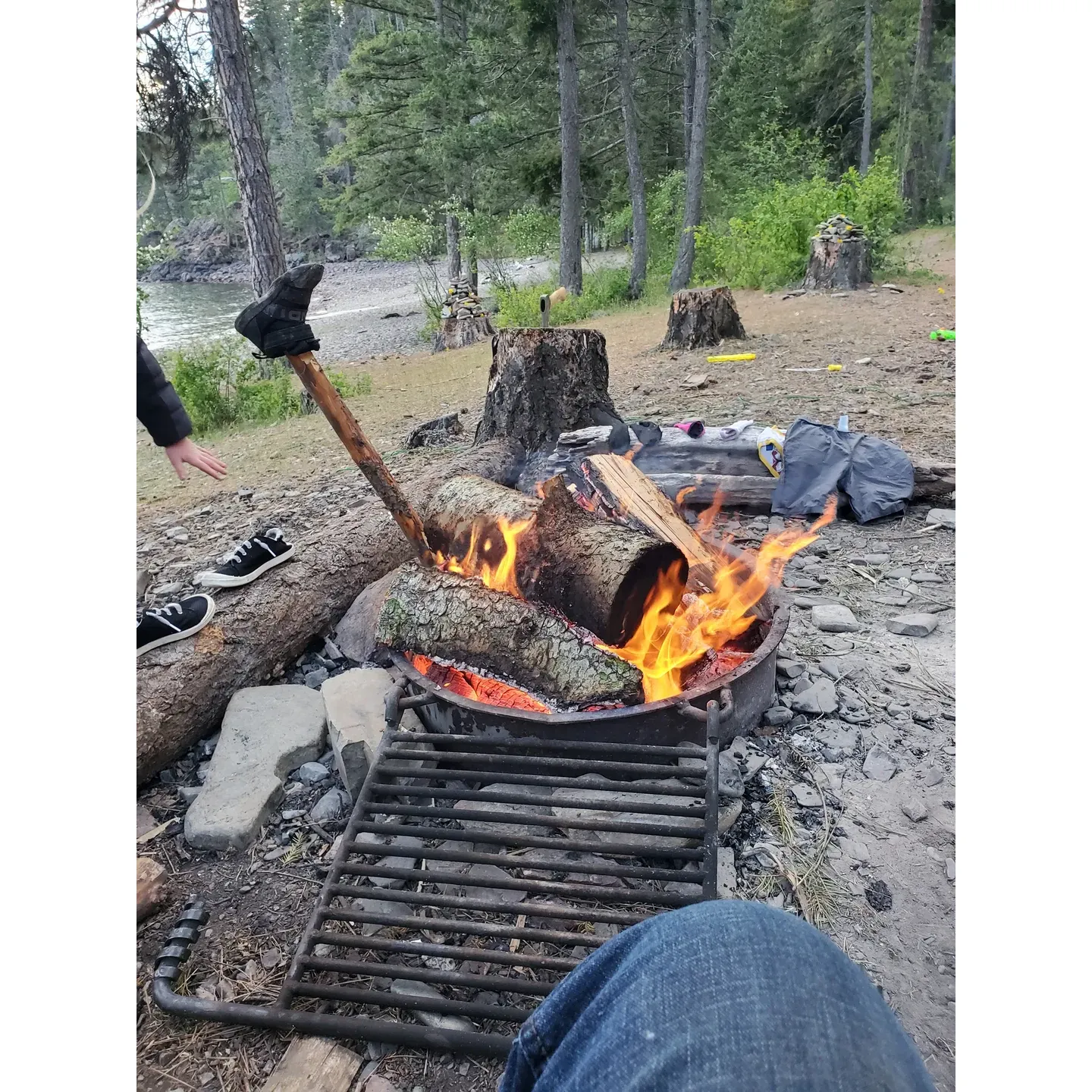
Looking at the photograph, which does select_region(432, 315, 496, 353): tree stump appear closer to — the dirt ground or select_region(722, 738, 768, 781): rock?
the dirt ground

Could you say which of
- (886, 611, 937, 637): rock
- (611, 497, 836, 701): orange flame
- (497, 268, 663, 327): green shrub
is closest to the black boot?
(611, 497, 836, 701): orange flame

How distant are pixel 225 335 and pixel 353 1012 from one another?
203 inches

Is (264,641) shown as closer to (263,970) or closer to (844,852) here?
(263,970)

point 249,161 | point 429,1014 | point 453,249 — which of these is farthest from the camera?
point 453,249

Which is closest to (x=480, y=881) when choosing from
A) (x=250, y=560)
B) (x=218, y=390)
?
(x=250, y=560)

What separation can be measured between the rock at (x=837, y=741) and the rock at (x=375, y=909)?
0.93m

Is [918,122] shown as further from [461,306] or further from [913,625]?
[461,306]

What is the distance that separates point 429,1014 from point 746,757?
2.67 ft

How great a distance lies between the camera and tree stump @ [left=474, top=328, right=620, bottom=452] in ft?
10.2

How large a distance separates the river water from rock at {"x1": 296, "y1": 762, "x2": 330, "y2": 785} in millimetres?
3086

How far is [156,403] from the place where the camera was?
147cm

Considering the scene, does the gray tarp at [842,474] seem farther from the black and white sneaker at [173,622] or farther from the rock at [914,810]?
the black and white sneaker at [173,622]

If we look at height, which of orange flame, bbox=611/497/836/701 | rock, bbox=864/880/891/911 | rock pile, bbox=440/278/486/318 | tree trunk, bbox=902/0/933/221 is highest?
tree trunk, bbox=902/0/933/221
